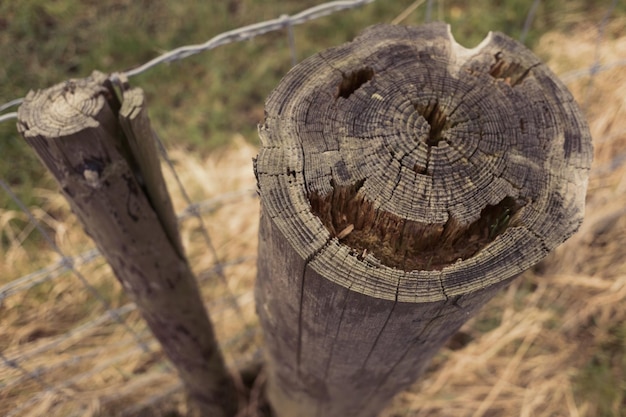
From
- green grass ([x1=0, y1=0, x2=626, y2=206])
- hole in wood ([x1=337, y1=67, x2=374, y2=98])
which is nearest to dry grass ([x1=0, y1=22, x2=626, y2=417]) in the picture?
green grass ([x1=0, y1=0, x2=626, y2=206])

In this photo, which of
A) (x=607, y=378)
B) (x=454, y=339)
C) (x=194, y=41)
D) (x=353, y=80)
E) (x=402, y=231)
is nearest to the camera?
(x=402, y=231)

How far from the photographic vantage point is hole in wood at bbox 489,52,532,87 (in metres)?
1.10

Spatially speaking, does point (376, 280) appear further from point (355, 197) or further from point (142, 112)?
point (142, 112)

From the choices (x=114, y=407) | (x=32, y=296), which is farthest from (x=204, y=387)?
(x=32, y=296)

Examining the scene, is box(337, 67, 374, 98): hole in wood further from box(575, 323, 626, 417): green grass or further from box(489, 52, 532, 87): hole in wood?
box(575, 323, 626, 417): green grass

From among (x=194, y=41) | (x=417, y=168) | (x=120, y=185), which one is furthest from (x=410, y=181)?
(x=194, y=41)

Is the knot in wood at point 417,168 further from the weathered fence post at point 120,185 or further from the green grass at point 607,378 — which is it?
the green grass at point 607,378

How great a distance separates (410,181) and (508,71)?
40cm

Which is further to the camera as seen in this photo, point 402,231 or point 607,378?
point 607,378

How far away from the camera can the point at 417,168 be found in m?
0.95

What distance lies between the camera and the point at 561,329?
2631 mm

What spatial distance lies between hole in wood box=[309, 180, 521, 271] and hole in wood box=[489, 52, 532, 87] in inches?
12.1

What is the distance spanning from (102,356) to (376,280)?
2031 millimetres

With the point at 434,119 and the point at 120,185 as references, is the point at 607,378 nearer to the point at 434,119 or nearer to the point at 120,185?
the point at 434,119
